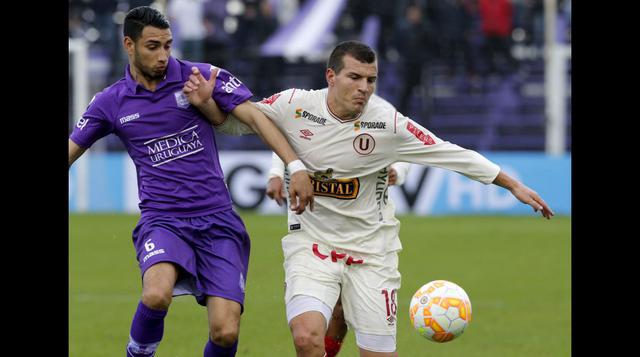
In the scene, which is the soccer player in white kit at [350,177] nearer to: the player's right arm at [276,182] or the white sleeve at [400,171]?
the player's right arm at [276,182]

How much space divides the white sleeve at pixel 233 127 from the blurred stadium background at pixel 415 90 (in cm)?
790

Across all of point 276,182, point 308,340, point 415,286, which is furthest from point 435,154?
point 415,286

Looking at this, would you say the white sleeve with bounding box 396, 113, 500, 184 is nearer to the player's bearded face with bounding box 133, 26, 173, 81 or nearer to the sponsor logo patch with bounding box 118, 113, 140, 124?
the player's bearded face with bounding box 133, 26, 173, 81

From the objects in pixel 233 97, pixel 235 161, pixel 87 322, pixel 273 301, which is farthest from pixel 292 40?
pixel 233 97

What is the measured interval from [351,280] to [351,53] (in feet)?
4.84

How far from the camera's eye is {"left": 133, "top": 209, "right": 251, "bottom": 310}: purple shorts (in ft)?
22.1

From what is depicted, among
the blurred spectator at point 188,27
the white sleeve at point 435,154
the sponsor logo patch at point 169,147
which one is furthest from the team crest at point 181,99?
the blurred spectator at point 188,27

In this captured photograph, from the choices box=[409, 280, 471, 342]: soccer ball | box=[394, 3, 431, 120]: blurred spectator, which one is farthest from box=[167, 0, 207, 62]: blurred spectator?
box=[409, 280, 471, 342]: soccer ball

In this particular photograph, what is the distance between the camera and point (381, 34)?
22.4 meters

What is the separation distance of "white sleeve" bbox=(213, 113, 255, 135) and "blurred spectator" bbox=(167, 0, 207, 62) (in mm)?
14532

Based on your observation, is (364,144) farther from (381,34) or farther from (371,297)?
(381,34)

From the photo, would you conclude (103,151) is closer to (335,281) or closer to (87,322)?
(87,322)

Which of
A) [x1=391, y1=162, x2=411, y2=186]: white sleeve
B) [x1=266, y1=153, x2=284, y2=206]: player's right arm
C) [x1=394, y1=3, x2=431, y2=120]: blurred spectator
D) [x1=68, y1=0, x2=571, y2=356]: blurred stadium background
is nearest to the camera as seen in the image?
[x1=266, y1=153, x2=284, y2=206]: player's right arm

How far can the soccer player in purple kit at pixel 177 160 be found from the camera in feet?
22.1
